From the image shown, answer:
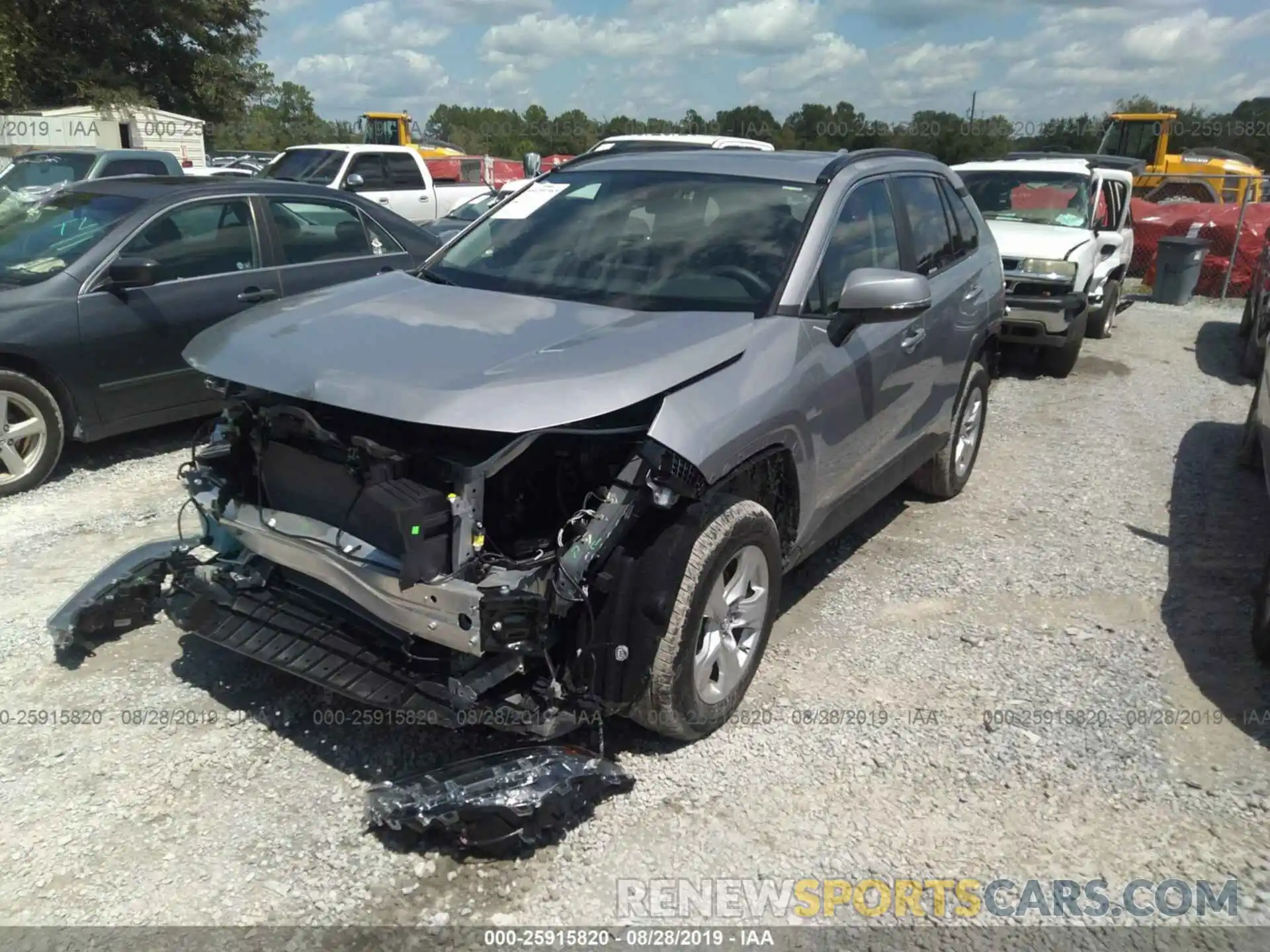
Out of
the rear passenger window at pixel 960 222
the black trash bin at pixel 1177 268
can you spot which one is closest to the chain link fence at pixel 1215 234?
the black trash bin at pixel 1177 268

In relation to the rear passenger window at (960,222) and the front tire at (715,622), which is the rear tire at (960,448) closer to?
the rear passenger window at (960,222)

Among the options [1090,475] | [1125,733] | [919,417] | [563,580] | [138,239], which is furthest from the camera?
[1090,475]

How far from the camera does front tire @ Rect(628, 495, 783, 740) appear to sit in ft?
9.86

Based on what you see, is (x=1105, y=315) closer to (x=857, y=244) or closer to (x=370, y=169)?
(x=857, y=244)

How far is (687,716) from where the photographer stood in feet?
10.5

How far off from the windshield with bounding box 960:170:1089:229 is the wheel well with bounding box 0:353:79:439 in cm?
848

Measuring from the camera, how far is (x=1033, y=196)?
10.4m

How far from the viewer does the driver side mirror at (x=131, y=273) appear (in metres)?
5.64

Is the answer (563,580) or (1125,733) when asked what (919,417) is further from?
(563,580)

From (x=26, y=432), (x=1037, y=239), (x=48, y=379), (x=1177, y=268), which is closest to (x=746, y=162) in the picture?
(x=48, y=379)

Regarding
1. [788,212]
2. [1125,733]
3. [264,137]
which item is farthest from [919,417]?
[264,137]

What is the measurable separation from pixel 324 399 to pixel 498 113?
88.1 m

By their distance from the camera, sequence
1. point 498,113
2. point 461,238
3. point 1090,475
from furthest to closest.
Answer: point 498,113 < point 1090,475 < point 461,238

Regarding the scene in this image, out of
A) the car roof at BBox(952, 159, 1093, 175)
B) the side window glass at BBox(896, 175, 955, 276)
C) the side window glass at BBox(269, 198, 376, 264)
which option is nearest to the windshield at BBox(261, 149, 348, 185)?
the side window glass at BBox(269, 198, 376, 264)
